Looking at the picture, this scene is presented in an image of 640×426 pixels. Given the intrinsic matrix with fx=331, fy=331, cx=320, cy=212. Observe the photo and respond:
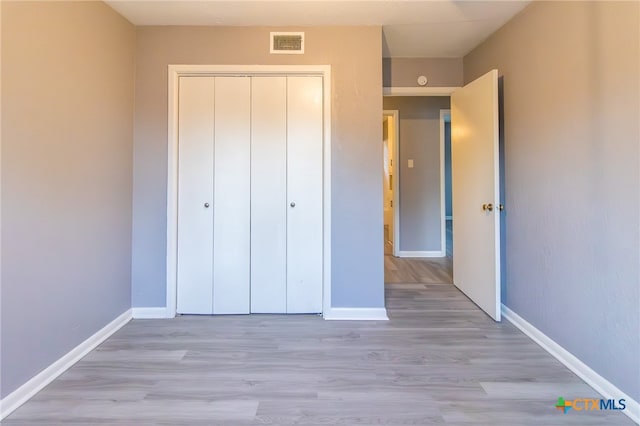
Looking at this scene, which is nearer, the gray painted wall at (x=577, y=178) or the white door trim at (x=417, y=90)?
the gray painted wall at (x=577, y=178)

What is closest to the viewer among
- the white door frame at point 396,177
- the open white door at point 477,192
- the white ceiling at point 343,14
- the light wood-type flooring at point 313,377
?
the light wood-type flooring at point 313,377

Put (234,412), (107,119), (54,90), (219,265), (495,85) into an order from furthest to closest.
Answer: (219,265), (495,85), (107,119), (54,90), (234,412)

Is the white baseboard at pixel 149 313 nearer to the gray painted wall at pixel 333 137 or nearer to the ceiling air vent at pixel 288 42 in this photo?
the gray painted wall at pixel 333 137

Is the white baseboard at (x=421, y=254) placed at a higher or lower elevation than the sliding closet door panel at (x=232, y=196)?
lower

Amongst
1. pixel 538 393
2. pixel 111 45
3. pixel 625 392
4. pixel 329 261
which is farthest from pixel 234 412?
pixel 111 45

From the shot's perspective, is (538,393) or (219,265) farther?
(219,265)

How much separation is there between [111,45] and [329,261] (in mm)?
2247

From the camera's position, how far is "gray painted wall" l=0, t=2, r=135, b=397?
158 cm

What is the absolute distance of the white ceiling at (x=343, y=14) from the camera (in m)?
2.31

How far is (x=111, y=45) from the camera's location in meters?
2.36

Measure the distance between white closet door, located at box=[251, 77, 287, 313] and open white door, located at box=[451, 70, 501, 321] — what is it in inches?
63.7

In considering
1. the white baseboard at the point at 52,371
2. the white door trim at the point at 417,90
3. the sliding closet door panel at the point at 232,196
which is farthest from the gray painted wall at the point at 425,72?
the white baseboard at the point at 52,371

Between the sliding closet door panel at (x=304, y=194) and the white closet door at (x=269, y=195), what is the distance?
2.0 inches

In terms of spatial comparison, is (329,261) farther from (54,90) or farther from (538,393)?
(54,90)
